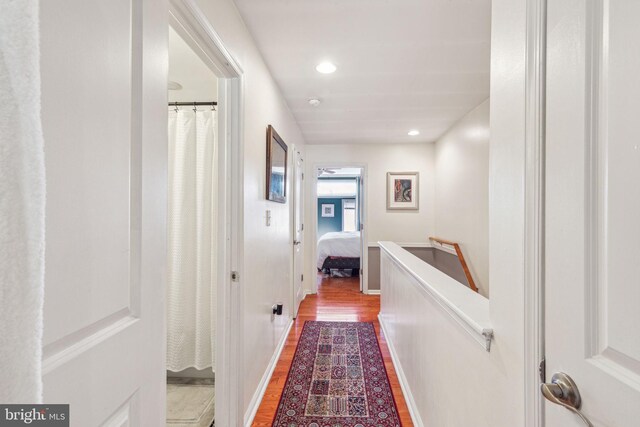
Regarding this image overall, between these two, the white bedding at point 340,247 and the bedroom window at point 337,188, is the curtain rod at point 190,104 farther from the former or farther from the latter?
the bedroom window at point 337,188

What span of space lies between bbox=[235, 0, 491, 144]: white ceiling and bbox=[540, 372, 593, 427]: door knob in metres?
1.69

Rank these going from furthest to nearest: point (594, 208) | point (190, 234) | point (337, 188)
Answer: point (337, 188) → point (190, 234) → point (594, 208)

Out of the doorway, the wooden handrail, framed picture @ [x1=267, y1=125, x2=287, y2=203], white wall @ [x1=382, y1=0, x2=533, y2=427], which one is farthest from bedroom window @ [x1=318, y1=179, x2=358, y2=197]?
white wall @ [x1=382, y1=0, x2=533, y2=427]

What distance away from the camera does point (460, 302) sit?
3.76 ft

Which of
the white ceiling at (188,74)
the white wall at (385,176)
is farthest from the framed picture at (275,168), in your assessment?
the white wall at (385,176)

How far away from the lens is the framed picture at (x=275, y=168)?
215 cm

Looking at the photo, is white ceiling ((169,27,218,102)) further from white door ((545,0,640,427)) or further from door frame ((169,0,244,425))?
white door ((545,0,640,427))

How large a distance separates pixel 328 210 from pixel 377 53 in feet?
27.4

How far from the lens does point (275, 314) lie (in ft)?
7.91

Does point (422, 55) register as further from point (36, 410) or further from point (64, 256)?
point (36, 410)

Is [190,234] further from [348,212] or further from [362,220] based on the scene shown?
[348,212]

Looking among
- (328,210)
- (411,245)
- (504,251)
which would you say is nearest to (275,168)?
(504,251)

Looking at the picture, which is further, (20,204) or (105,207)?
(105,207)

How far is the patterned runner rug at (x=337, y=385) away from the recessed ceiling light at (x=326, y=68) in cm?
235
